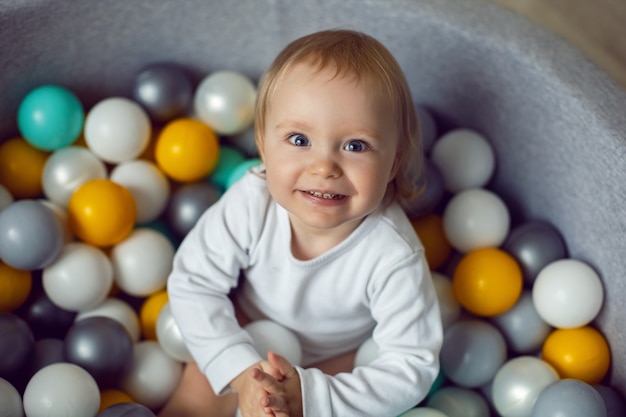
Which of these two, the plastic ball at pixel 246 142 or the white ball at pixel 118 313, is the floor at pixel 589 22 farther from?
the white ball at pixel 118 313

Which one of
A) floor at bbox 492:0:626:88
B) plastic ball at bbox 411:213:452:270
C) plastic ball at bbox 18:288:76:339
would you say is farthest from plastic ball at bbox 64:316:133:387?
floor at bbox 492:0:626:88

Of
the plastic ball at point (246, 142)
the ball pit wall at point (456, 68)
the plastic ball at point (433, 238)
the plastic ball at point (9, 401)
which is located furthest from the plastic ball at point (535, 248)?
the plastic ball at point (9, 401)

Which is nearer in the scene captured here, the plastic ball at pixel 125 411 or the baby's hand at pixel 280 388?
the baby's hand at pixel 280 388

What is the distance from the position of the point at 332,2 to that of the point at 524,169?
1.66 feet

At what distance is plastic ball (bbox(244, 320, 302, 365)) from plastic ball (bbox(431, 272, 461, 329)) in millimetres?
299

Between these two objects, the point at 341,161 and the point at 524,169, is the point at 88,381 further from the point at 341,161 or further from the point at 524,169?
the point at 524,169

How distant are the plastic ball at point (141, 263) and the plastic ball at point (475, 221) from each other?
0.55m

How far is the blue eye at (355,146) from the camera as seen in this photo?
1.11 metres

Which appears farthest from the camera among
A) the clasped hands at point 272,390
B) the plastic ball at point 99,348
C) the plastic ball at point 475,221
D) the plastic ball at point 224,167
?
the plastic ball at point 224,167

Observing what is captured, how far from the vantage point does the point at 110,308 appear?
57.6 inches

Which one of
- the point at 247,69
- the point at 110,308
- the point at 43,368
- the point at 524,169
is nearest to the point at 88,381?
the point at 43,368

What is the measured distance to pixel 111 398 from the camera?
1329mm

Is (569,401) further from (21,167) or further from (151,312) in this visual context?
(21,167)

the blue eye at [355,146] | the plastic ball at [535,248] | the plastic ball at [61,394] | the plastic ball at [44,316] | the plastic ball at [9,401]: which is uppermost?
the blue eye at [355,146]
